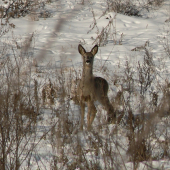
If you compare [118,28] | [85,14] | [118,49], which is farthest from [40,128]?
[85,14]

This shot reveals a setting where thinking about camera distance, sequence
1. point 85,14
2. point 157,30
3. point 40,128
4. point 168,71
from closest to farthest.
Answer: point 40,128 → point 168,71 → point 157,30 → point 85,14

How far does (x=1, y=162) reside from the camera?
3.40 meters

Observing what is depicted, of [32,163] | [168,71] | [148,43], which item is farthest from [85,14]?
[32,163]

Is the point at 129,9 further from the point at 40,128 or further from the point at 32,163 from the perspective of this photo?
the point at 32,163

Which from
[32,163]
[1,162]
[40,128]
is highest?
[1,162]

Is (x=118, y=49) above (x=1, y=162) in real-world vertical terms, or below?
below

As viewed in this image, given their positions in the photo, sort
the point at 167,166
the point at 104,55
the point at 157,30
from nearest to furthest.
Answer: the point at 167,166, the point at 104,55, the point at 157,30

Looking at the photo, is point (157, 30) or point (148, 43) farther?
point (157, 30)

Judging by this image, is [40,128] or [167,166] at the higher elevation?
[167,166]

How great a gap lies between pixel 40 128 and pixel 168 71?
15.1ft

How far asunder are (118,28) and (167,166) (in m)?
9.60

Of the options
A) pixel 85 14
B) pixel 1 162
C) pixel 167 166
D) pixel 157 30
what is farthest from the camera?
pixel 85 14

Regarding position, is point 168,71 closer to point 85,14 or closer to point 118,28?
point 118,28

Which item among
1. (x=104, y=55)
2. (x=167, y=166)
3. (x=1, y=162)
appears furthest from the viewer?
(x=104, y=55)
